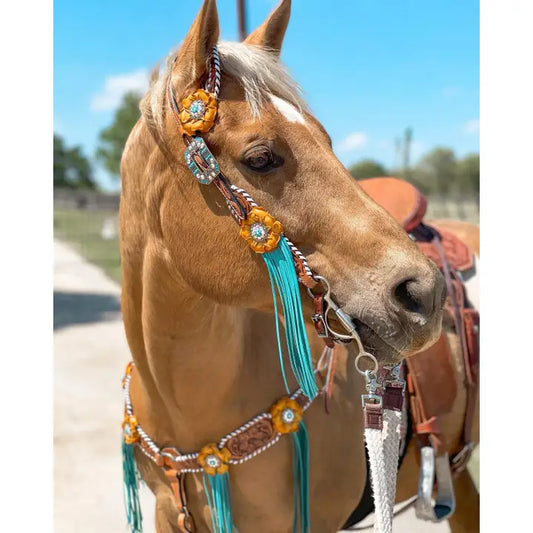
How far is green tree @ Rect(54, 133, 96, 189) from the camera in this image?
30.7 metres

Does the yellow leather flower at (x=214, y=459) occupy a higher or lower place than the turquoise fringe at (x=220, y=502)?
higher

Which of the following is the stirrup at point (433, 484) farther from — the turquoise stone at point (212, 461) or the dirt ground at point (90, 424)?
the turquoise stone at point (212, 461)

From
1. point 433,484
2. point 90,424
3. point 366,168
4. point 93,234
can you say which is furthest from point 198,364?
point 366,168

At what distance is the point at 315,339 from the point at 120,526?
2.29m

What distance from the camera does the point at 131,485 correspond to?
5.95 ft

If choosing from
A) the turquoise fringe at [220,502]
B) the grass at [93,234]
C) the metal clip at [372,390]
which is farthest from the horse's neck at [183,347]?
the grass at [93,234]

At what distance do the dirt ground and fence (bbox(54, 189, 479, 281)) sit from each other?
11.4 feet

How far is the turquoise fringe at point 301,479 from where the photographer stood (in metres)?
1.60

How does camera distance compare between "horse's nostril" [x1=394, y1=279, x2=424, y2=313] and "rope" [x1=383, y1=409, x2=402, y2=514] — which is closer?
"horse's nostril" [x1=394, y1=279, x2=424, y2=313]

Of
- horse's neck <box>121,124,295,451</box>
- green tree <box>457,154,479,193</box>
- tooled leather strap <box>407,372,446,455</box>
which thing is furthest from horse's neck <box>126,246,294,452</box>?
green tree <box>457,154,479,193</box>

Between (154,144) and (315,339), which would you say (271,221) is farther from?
(315,339)

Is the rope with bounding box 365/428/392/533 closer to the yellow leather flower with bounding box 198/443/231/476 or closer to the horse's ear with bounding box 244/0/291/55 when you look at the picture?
the yellow leather flower with bounding box 198/443/231/476
